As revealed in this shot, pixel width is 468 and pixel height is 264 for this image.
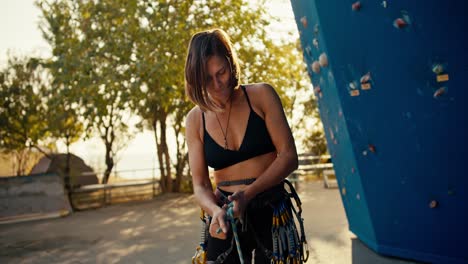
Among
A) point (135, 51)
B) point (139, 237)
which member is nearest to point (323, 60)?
point (139, 237)

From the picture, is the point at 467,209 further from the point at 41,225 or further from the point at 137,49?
the point at 137,49

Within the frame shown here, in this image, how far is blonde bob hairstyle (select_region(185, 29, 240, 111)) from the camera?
5.44ft

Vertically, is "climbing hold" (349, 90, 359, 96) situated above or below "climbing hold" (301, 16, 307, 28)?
below

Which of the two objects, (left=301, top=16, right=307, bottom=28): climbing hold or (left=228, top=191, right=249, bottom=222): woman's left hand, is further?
(left=301, top=16, right=307, bottom=28): climbing hold

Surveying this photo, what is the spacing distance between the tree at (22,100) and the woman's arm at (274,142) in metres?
10.1

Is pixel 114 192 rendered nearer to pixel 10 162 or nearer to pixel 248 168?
pixel 10 162

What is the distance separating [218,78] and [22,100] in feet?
34.9

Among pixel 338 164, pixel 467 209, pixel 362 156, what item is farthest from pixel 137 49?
pixel 467 209

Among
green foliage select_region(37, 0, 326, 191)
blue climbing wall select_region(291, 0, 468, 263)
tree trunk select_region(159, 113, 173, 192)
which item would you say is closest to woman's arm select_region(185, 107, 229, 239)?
blue climbing wall select_region(291, 0, 468, 263)

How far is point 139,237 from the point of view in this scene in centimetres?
633

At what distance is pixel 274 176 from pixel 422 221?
269cm

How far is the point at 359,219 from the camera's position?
4891 mm

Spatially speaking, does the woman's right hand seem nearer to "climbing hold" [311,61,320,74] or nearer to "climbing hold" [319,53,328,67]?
"climbing hold" [319,53,328,67]

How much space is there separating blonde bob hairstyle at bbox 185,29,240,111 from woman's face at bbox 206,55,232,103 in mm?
15
